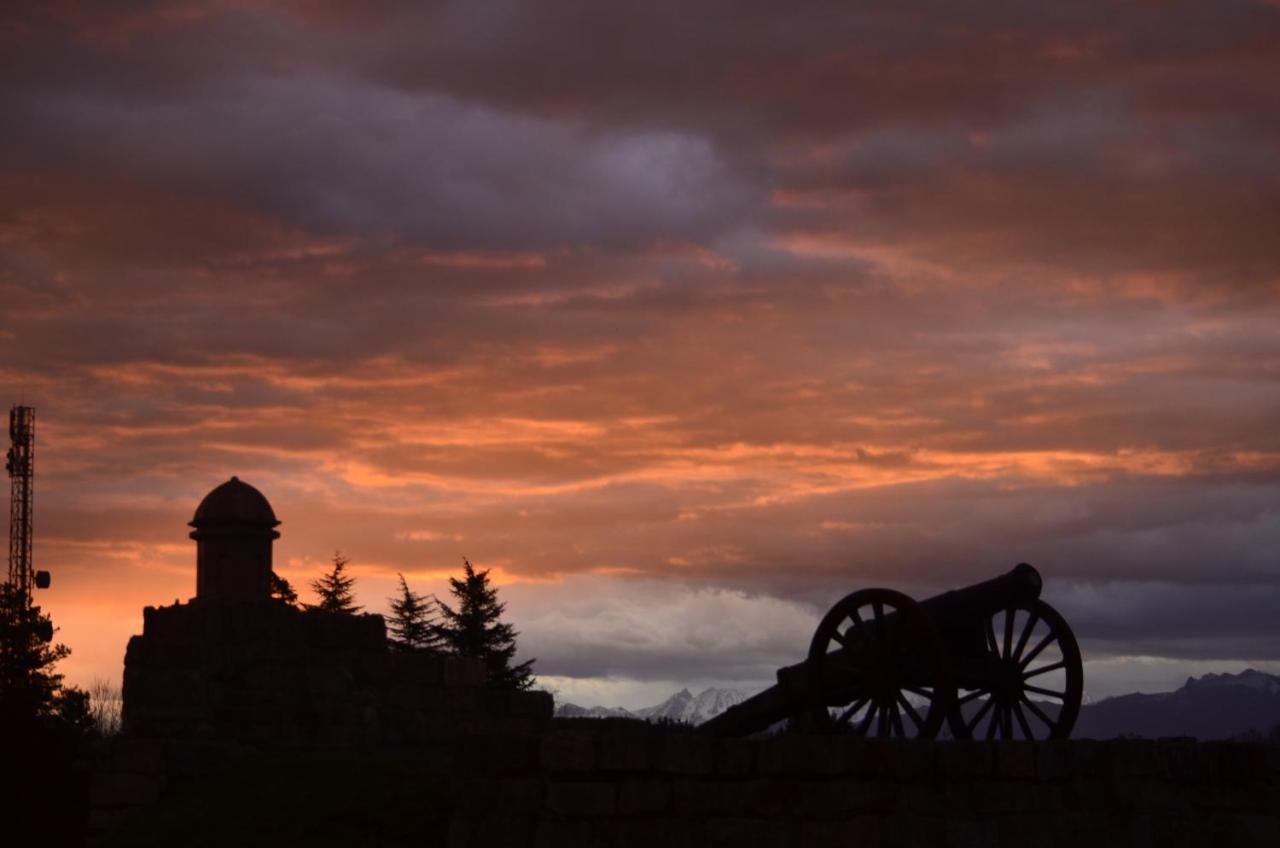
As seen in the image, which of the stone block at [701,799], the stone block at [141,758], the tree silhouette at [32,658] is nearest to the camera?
the stone block at [701,799]

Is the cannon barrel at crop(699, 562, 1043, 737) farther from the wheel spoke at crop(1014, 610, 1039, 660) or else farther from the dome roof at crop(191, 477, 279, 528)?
the dome roof at crop(191, 477, 279, 528)

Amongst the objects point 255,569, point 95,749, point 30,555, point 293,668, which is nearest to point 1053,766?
point 293,668

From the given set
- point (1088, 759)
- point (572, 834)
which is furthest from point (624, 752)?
point (1088, 759)

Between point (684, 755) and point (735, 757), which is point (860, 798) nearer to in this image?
point (735, 757)

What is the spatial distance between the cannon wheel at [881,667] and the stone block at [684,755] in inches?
101

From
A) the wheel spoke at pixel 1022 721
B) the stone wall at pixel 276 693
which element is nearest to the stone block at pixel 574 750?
the wheel spoke at pixel 1022 721

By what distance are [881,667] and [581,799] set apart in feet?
13.9

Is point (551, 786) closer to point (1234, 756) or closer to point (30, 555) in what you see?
point (1234, 756)

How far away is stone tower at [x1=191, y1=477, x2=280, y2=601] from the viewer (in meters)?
27.2

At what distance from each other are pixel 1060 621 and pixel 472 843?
7353mm

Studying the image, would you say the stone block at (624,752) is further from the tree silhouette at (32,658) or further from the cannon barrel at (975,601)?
the tree silhouette at (32,658)

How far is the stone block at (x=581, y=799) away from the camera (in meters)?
15.8

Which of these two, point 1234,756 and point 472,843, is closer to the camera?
point 472,843

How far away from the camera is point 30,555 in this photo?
4803 centimetres
